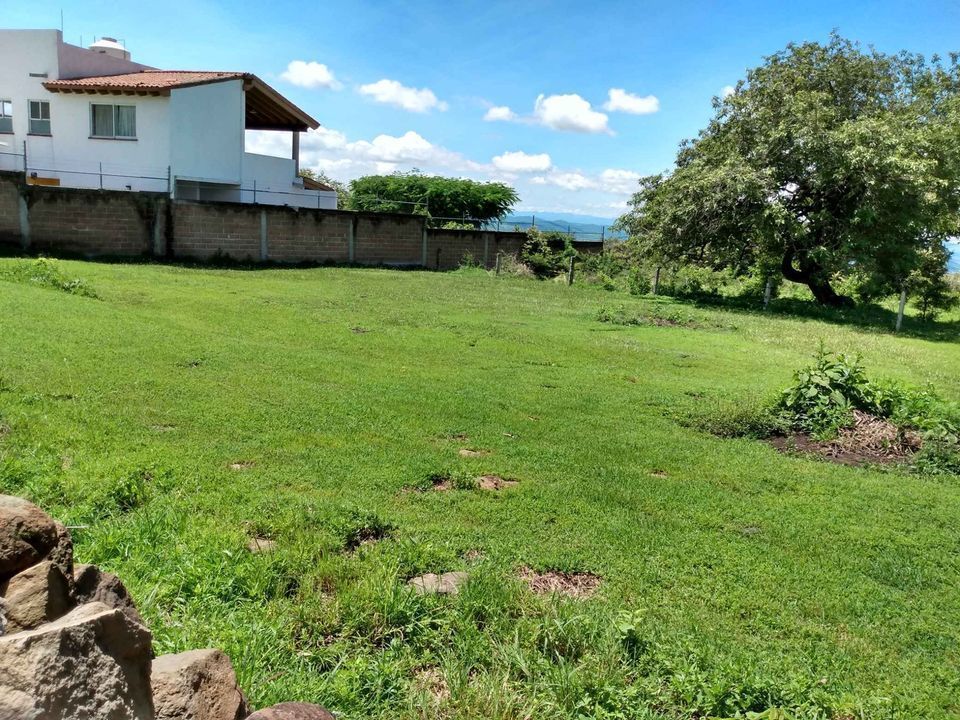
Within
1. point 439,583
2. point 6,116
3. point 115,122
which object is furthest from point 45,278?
point 6,116

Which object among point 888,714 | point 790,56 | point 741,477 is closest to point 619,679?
point 888,714

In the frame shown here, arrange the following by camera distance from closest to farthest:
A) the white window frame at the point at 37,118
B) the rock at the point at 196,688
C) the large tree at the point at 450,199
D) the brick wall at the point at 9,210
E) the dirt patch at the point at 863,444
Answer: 1. the rock at the point at 196,688
2. the dirt patch at the point at 863,444
3. the brick wall at the point at 9,210
4. the white window frame at the point at 37,118
5. the large tree at the point at 450,199

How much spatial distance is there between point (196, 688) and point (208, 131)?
90.6ft

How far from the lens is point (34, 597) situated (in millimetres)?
2104

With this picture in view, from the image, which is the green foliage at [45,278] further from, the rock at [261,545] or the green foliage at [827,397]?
the green foliage at [827,397]

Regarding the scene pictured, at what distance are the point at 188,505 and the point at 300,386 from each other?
3.33 meters

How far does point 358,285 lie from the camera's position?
19906 millimetres

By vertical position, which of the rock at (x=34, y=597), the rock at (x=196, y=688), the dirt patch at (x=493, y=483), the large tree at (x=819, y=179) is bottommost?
the dirt patch at (x=493, y=483)

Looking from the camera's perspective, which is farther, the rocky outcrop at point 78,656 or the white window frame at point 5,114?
the white window frame at point 5,114

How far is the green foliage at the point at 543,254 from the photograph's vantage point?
29766 mm

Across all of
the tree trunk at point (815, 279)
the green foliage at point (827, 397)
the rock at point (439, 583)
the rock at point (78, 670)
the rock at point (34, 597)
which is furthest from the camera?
the tree trunk at point (815, 279)

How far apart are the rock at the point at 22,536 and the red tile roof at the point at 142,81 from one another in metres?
25.5

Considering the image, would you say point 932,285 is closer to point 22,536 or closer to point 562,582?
point 562,582

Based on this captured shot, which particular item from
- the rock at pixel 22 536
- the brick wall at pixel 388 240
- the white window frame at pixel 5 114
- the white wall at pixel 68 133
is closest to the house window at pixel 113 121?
the white wall at pixel 68 133
